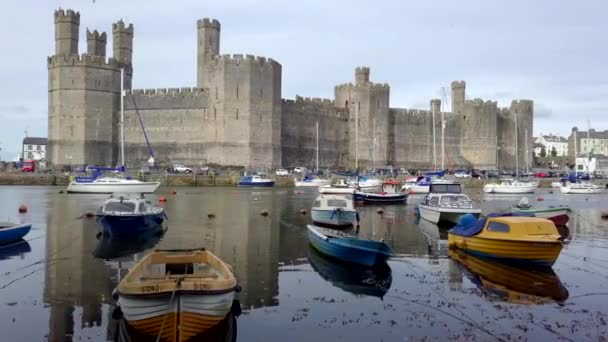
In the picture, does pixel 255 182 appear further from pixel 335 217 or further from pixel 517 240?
pixel 517 240

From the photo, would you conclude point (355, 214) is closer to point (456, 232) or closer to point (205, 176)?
point (456, 232)

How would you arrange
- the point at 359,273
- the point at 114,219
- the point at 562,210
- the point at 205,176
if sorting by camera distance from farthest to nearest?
1. the point at 205,176
2. the point at 562,210
3. the point at 114,219
4. the point at 359,273

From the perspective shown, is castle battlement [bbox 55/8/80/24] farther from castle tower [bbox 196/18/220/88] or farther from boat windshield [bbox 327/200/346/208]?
boat windshield [bbox 327/200/346/208]

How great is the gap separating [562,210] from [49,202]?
2281 cm

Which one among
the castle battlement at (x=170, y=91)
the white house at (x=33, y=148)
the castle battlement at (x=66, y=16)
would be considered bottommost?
the white house at (x=33, y=148)

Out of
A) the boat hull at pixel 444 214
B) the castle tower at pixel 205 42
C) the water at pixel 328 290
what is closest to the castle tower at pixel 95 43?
the castle tower at pixel 205 42

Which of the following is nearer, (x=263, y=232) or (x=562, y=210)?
(x=263, y=232)

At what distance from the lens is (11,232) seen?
16.0m

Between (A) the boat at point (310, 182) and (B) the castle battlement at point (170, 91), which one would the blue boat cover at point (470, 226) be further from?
(B) the castle battlement at point (170, 91)

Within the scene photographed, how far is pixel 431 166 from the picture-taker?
6750cm

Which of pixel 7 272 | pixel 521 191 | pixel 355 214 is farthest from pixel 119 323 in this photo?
pixel 521 191

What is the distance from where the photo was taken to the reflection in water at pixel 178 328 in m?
7.85

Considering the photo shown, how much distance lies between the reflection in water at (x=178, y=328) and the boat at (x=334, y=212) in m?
11.6

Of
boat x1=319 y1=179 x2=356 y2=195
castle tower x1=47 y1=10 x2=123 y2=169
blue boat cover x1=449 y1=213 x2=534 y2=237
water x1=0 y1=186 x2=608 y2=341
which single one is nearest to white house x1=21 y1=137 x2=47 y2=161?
castle tower x1=47 y1=10 x2=123 y2=169
